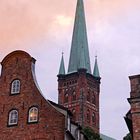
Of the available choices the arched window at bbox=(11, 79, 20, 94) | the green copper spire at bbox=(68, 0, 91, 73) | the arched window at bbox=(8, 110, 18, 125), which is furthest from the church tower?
the arched window at bbox=(8, 110, 18, 125)

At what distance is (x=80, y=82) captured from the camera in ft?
389

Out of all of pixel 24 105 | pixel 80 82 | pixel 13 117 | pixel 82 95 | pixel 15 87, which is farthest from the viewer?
pixel 82 95

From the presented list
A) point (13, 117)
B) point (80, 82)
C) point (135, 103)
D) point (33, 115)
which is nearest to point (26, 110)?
point (33, 115)

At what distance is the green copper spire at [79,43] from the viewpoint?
397 feet

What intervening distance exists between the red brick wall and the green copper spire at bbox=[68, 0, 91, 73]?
85.0 meters

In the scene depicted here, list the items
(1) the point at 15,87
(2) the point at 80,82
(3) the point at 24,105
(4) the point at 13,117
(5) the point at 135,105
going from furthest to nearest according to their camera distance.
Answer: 1. (2) the point at 80,82
2. (1) the point at 15,87
3. (4) the point at 13,117
4. (3) the point at 24,105
5. (5) the point at 135,105

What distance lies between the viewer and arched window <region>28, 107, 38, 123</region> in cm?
3274

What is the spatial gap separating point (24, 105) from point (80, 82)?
8541cm

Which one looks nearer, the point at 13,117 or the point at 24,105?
the point at 24,105

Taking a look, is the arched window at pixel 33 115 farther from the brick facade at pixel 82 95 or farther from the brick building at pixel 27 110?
the brick facade at pixel 82 95

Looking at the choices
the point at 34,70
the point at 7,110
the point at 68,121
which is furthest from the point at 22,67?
the point at 68,121

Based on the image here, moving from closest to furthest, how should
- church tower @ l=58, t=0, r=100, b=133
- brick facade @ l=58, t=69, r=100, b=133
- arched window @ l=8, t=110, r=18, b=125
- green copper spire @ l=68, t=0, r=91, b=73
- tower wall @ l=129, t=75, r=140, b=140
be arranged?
tower wall @ l=129, t=75, r=140, b=140 → arched window @ l=8, t=110, r=18, b=125 → brick facade @ l=58, t=69, r=100, b=133 → church tower @ l=58, t=0, r=100, b=133 → green copper spire @ l=68, t=0, r=91, b=73

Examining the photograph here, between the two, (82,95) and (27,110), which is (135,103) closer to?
(27,110)

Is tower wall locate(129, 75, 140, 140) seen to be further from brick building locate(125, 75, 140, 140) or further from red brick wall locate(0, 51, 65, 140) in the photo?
red brick wall locate(0, 51, 65, 140)
